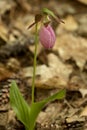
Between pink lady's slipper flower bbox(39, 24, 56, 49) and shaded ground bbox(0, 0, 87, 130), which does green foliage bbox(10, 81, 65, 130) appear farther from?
pink lady's slipper flower bbox(39, 24, 56, 49)

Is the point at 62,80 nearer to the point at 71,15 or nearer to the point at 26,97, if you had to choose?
the point at 26,97

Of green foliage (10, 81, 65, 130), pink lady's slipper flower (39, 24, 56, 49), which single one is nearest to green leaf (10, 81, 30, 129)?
green foliage (10, 81, 65, 130)

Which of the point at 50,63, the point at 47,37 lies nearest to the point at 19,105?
the point at 47,37

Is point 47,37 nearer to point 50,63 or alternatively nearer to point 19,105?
point 19,105

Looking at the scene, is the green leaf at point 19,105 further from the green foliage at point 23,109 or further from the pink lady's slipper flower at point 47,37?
the pink lady's slipper flower at point 47,37

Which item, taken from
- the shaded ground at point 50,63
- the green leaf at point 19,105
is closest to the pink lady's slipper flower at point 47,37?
the green leaf at point 19,105

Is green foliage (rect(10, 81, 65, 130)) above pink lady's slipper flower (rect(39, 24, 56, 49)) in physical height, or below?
below
